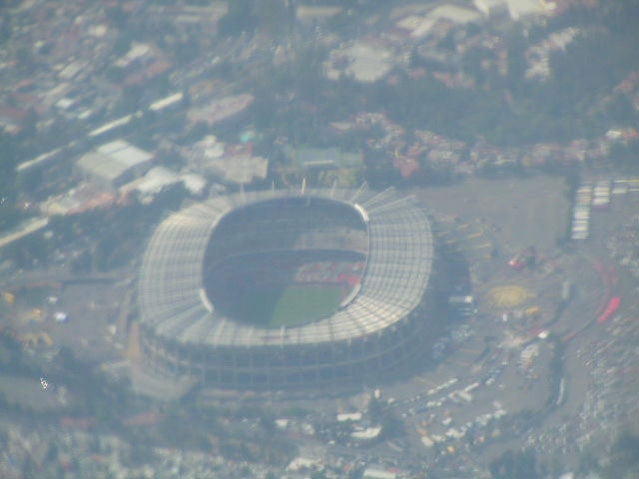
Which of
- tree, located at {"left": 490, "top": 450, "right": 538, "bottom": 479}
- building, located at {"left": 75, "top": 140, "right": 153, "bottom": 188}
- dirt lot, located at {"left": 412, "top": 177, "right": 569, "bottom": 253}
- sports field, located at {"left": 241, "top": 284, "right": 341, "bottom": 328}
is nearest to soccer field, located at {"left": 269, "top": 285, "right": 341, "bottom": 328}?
sports field, located at {"left": 241, "top": 284, "right": 341, "bottom": 328}

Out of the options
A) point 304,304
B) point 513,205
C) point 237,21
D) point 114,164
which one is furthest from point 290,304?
point 237,21

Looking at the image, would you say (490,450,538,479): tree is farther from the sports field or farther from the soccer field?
the soccer field

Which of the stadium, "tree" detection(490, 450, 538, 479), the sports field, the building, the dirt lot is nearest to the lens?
"tree" detection(490, 450, 538, 479)

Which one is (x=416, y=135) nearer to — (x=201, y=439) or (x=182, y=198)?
(x=182, y=198)

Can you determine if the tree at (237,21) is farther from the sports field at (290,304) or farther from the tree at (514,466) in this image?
the tree at (514,466)

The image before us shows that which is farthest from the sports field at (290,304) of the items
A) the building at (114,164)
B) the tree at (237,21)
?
the tree at (237,21)

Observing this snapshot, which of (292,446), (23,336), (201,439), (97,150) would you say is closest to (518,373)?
(292,446)

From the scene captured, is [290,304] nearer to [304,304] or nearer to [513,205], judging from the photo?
[304,304]
